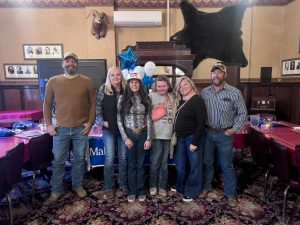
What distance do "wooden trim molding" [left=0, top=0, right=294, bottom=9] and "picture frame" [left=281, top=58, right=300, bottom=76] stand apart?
1341 mm

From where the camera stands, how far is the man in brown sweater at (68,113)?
246cm

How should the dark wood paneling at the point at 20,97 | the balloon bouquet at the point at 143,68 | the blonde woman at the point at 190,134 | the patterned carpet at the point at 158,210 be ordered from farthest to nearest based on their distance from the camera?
the dark wood paneling at the point at 20,97 < the balloon bouquet at the point at 143,68 < the blonde woman at the point at 190,134 < the patterned carpet at the point at 158,210

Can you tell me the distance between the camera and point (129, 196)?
260 centimetres

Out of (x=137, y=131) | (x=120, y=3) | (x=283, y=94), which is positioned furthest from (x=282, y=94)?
(x=137, y=131)

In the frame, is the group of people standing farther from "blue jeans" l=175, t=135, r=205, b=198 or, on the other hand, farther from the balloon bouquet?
the balloon bouquet

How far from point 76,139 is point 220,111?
158 centimetres

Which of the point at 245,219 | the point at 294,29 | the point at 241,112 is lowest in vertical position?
the point at 245,219

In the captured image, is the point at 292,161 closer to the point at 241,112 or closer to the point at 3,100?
the point at 241,112

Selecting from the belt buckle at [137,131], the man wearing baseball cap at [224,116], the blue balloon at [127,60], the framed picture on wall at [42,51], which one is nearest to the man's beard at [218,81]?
the man wearing baseball cap at [224,116]

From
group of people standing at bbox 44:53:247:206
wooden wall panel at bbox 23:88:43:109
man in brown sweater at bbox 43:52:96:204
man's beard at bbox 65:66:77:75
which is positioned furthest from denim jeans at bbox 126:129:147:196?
wooden wall panel at bbox 23:88:43:109

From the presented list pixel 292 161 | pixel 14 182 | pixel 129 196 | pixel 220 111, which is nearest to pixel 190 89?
pixel 220 111

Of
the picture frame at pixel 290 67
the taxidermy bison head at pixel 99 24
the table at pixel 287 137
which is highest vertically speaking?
the taxidermy bison head at pixel 99 24

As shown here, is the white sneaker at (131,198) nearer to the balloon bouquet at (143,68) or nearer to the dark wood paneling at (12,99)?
the balloon bouquet at (143,68)

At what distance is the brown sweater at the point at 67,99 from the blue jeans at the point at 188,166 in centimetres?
112
